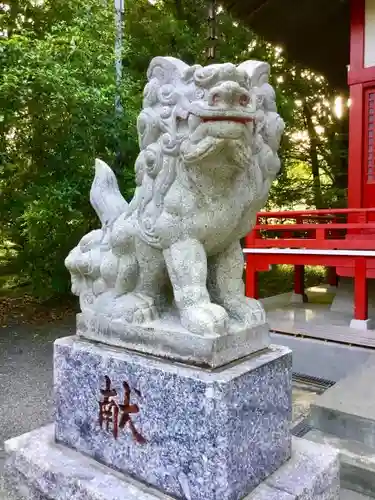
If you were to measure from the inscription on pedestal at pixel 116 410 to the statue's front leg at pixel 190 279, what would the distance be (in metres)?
0.40

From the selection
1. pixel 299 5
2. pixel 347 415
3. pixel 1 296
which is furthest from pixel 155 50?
pixel 347 415

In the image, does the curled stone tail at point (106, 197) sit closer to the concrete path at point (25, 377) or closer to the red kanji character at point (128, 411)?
the red kanji character at point (128, 411)

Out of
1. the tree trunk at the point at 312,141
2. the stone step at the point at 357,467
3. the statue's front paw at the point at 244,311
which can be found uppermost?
the tree trunk at the point at 312,141

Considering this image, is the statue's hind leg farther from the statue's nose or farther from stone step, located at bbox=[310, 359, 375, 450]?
stone step, located at bbox=[310, 359, 375, 450]

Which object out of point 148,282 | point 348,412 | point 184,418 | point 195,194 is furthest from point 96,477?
point 348,412

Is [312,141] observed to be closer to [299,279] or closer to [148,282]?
[299,279]

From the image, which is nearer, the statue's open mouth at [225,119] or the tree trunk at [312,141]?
the statue's open mouth at [225,119]

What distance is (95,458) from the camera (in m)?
2.02

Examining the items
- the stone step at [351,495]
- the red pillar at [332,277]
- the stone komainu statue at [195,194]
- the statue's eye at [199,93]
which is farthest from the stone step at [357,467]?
the red pillar at [332,277]

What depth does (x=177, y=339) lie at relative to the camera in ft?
5.82

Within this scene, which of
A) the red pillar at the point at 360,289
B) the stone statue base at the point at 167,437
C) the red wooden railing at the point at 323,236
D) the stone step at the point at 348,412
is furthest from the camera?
the red wooden railing at the point at 323,236

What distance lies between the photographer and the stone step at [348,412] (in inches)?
113

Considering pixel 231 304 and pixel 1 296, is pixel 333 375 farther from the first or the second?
pixel 1 296

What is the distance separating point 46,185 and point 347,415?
4.36 metres
